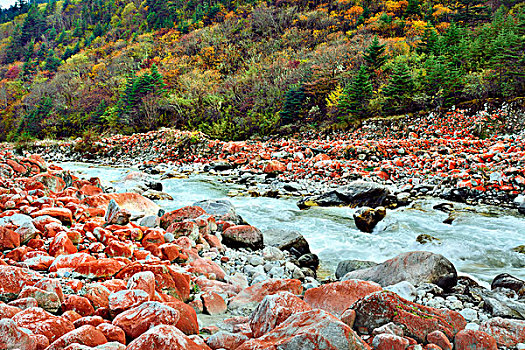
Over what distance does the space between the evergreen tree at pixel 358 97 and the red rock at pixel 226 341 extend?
55.0 feet

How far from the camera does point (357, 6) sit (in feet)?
115

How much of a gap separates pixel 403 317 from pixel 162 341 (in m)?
1.57

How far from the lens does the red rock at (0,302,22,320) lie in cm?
201

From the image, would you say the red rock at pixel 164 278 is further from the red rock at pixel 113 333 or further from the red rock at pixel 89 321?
the red rock at pixel 113 333

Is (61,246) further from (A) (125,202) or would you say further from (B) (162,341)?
(A) (125,202)

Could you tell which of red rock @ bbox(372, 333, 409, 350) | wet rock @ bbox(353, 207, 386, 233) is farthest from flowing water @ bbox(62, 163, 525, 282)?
red rock @ bbox(372, 333, 409, 350)

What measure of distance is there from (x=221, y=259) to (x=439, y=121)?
535 inches

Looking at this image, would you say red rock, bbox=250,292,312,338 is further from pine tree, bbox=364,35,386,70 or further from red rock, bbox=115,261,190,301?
pine tree, bbox=364,35,386,70

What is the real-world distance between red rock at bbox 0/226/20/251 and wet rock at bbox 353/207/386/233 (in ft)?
18.6

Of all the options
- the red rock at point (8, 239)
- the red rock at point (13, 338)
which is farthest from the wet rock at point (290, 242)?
the red rock at point (13, 338)

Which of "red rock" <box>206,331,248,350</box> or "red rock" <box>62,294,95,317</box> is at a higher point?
"red rock" <box>62,294,95,317</box>

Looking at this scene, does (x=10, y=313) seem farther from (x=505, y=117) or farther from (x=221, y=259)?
(x=505, y=117)

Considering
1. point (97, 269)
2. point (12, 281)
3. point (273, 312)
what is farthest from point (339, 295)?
point (12, 281)

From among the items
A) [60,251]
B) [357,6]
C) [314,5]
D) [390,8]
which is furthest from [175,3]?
[60,251]
